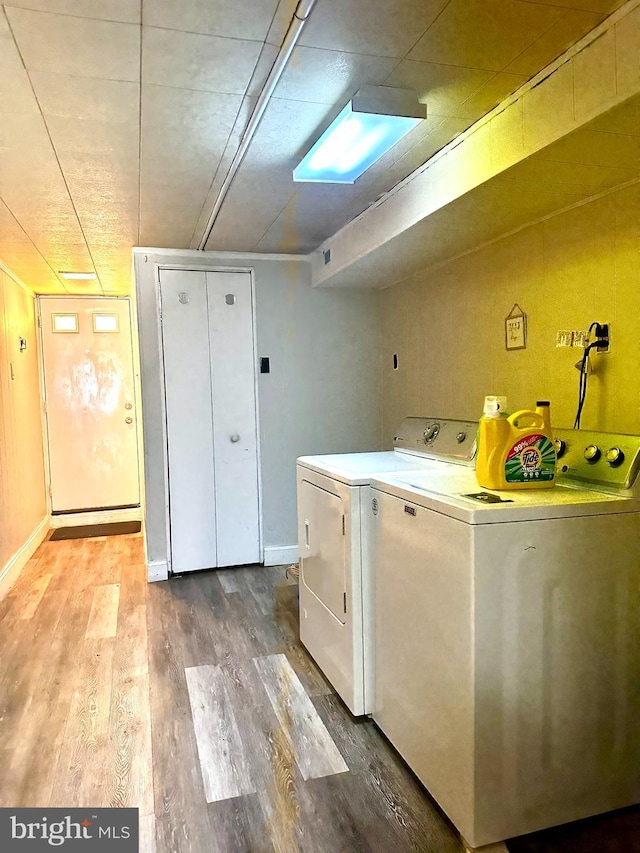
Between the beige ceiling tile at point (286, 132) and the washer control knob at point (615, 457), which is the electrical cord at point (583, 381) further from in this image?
the beige ceiling tile at point (286, 132)

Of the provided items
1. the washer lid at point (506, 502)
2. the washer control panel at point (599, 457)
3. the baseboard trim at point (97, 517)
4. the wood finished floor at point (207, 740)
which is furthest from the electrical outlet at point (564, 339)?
the baseboard trim at point (97, 517)

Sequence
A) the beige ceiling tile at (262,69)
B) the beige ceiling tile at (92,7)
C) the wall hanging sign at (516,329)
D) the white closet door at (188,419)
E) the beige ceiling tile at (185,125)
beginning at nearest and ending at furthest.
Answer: the beige ceiling tile at (92,7)
the beige ceiling tile at (262,69)
the beige ceiling tile at (185,125)
the wall hanging sign at (516,329)
the white closet door at (188,419)

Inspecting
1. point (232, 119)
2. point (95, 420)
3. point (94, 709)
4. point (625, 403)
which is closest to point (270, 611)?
point (94, 709)

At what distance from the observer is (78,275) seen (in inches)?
176

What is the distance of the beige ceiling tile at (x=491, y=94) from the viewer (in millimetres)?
1691

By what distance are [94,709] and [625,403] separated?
2.22 meters

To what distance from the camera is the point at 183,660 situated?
8.57 ft

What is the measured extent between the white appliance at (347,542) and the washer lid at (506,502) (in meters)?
0.31

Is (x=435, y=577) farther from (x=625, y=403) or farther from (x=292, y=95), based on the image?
(x=292, y=95)

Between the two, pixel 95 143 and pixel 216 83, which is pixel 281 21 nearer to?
pixel 216 83

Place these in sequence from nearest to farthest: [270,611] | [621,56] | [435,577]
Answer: [621,56], [435,577], [270,611]

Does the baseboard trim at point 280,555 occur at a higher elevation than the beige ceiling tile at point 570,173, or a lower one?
lower

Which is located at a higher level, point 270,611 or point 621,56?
point 621,56

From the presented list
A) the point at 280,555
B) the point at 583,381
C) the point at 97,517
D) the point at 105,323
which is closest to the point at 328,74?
the point at 583,381
